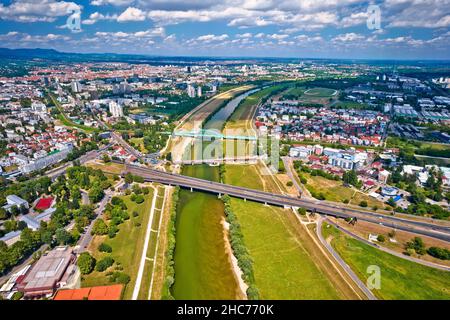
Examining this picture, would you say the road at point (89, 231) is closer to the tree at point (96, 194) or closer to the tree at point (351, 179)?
the tree at point (96, 194)

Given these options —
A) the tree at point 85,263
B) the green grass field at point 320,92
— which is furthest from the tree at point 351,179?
the green grass field at point 320,92

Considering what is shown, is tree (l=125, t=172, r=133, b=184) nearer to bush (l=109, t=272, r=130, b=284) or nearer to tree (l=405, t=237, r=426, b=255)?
bush (l=109, t=272, r=130, b=284)

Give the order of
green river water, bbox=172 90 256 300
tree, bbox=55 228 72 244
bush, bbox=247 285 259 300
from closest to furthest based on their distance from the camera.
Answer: bush, bbox=247 285 259 300 → green river water, bbox=172 90 256 300 → tree, bbox=55 228 72 244

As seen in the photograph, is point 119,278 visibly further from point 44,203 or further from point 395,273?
point 395,273

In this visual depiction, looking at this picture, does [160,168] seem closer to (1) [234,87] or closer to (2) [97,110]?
(2) [97,110]

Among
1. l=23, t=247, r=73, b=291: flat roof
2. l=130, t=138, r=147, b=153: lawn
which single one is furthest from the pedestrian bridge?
l=23, t=247, r=73, b=291: flat roof
